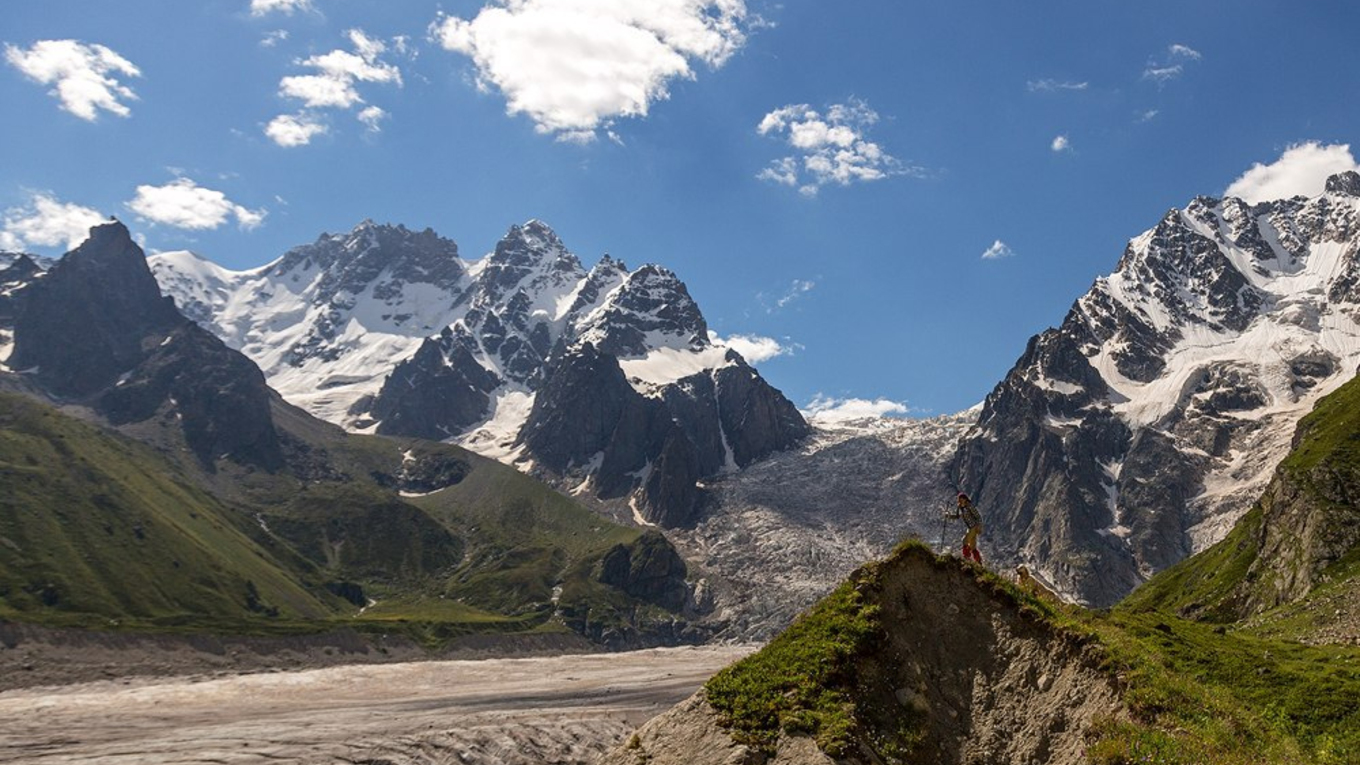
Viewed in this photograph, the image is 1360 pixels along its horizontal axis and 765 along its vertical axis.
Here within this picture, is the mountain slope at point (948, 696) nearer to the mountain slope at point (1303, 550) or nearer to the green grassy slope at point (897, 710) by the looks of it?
the green grassy slope at point (897, 710)

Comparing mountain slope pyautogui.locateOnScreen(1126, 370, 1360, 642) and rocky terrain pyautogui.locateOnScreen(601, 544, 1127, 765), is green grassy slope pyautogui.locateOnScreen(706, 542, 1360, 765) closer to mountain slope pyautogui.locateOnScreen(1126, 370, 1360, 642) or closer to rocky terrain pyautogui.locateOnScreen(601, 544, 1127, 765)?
rocky terrain pyautogui.locateOnScreen(601, 544, 1127, 765)

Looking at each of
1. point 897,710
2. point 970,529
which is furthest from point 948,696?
point 970,529

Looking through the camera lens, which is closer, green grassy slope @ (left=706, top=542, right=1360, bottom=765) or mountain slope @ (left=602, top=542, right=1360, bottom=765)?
green grassy slope @ (left=706, top=542, right=1360, bottom=765)

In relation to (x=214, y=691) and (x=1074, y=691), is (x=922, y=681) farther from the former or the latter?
(x=214, y=691)

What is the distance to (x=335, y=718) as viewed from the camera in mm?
119688

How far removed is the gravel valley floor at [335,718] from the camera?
84.0m

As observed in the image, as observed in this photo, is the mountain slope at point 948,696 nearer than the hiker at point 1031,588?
Yes

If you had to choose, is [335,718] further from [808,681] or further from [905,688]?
[905,688]

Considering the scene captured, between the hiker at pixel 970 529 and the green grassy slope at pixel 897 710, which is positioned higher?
the hiker at pixel 970 529

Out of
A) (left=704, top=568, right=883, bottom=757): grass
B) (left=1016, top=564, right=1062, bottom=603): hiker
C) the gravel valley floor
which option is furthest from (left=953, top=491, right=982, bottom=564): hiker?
the gravel valley floor

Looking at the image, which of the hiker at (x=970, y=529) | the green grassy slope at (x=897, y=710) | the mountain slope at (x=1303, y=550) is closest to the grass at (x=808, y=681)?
the green grassy slope at (x=897, y=710)

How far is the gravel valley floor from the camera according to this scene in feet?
276

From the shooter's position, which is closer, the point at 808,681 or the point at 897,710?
the point at 808,681

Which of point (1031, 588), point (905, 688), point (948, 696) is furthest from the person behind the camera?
point (1031, 588)
